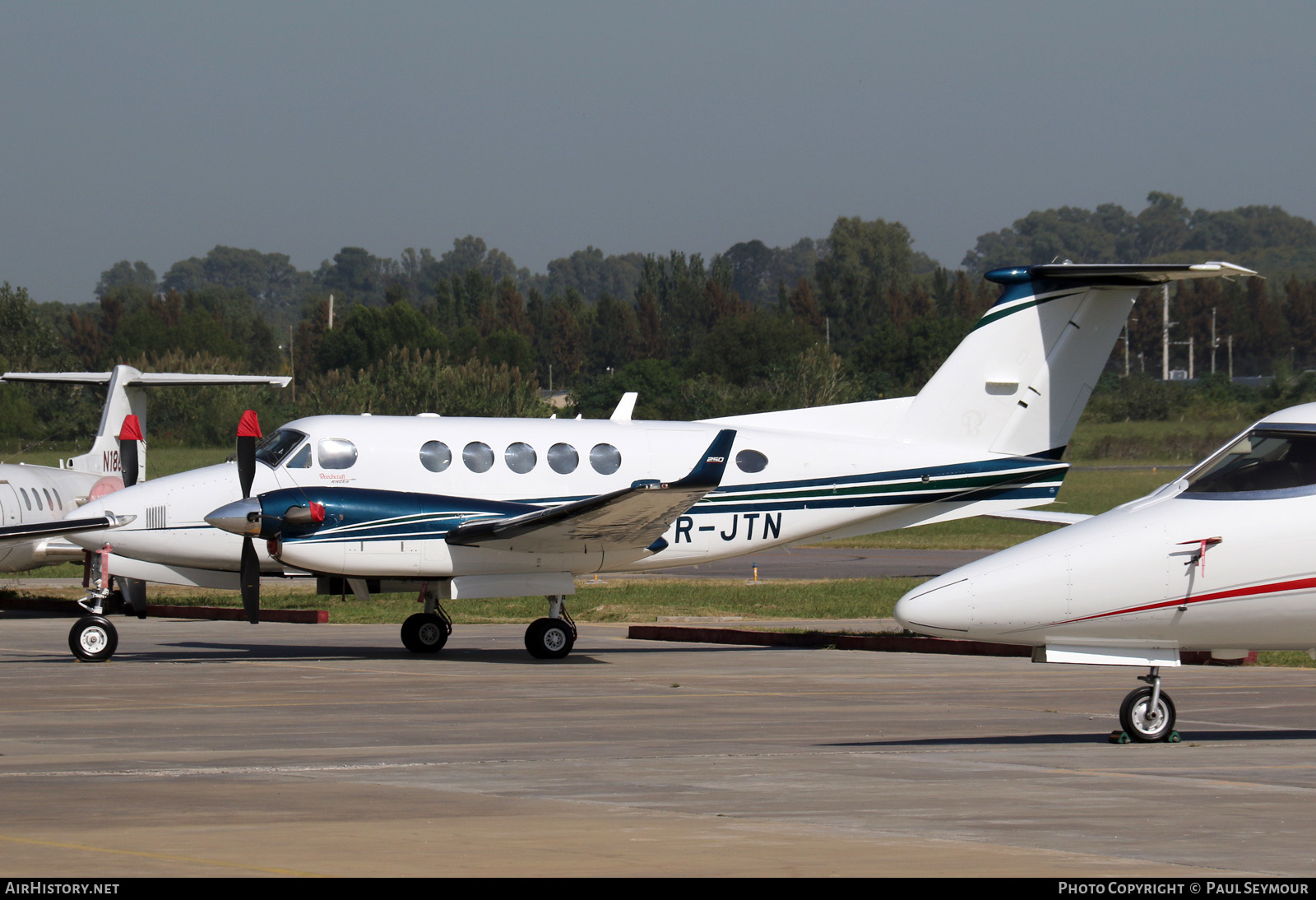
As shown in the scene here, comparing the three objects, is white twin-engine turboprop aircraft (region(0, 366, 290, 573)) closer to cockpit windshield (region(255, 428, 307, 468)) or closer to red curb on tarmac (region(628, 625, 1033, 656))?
cockpit windshield (region(255, 428, 307, 468))

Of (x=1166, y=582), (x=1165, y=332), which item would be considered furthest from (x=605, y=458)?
(x=1165, y=332)

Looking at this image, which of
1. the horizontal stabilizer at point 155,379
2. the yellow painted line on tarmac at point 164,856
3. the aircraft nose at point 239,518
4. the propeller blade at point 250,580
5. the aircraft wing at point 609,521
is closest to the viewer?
the yellow painted line on tarmac at point 164,856

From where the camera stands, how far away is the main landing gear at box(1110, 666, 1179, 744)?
11328 millimetres

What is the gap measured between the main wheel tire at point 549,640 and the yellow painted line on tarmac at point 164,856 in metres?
11.2

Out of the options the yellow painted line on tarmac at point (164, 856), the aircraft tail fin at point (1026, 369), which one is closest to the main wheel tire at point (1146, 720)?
the yellow painted line on tarmac at point (164, 856)

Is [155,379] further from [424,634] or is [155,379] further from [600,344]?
[600,344]

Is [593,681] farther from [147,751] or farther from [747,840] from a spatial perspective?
[747,840]

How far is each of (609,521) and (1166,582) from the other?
8842 millimetres

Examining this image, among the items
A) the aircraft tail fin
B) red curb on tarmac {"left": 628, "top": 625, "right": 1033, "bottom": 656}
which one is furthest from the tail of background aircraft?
the aircraft tail fin

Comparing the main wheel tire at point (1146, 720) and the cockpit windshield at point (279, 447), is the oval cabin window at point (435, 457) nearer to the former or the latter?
the cockpit windshield at point (279, 447)

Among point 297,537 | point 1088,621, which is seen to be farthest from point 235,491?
point 1088,621

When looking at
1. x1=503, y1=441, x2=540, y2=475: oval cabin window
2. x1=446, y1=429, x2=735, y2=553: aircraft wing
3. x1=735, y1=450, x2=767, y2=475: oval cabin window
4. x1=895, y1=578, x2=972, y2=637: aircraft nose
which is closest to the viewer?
x1=895, y1=578, x2=972, y2=637: aircraft nose

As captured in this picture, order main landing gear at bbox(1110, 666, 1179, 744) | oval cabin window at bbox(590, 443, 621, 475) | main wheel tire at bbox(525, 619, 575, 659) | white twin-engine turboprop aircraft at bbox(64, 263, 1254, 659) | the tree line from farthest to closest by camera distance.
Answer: the tree line, oval cabin window at bbox(590, 443, 621, 475), main wheel tire at bbox(525, 619, 575, 659), white twin-engine turboprop aircraft at bbox(64, 263, 1254, 659), main landing gear at bbox(1110, 666, 1179, 744)

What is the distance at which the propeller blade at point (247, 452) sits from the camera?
18.7m
